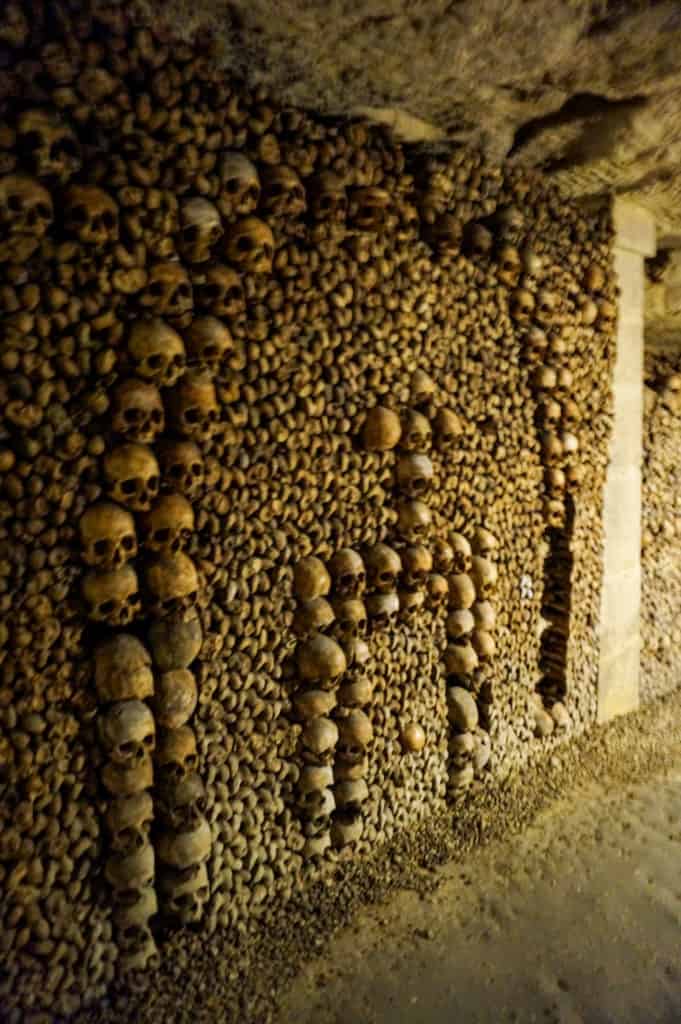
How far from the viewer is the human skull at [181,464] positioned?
211cm

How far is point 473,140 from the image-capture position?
2.75m

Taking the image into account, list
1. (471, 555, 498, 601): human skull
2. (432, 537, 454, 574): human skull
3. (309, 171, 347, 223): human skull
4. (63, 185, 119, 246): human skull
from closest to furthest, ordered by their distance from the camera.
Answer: (63, 185, 119, 246): human skull → (309, 171, 347, 223): human skull → (432, 537, 454, 574): human skull → (471, 555, 498, 601): human skull

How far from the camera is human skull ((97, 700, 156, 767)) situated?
2.01 m

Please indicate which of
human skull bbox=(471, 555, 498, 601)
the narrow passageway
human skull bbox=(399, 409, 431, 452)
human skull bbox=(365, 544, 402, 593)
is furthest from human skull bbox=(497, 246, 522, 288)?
the narrow passageway

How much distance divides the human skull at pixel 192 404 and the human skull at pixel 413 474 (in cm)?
88

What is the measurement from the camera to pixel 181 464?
6.93 feet

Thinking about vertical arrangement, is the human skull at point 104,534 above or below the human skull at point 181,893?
above

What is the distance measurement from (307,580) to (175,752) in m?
0.71

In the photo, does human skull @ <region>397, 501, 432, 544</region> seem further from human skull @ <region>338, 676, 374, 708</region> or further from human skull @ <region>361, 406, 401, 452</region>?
human skull @ <region>338, 676, 374, 708</region>

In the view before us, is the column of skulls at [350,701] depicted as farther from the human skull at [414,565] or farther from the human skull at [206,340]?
the human skull at [206,340]

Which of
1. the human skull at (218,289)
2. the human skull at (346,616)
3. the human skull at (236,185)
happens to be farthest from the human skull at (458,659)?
the human skull at (236,185)

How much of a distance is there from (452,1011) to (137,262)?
7.93 feet

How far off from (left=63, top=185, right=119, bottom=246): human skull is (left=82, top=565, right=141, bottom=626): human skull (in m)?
0.92

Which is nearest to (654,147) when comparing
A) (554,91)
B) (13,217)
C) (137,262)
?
(554,91)
